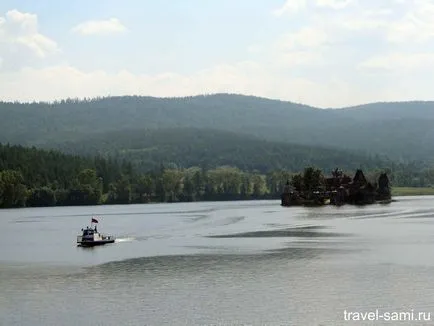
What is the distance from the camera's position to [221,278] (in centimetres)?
6544

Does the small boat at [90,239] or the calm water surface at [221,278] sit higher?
the small boat at [90,239]

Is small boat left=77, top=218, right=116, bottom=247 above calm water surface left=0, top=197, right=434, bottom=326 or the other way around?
above

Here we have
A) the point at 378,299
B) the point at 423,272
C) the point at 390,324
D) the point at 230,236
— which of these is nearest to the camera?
the point at 390,324

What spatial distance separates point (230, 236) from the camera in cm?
11231

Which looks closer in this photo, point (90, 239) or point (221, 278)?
point (221, 278)

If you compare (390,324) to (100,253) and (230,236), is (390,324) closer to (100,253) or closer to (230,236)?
(100,253)

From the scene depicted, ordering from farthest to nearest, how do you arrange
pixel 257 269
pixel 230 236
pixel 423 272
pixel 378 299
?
1. pixel 230 236
2. pixel 257 269
3. pixel 423 272
4. pixel 378 299

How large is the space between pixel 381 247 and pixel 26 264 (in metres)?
41.3

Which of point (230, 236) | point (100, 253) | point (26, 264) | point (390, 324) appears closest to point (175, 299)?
point (390, 324)

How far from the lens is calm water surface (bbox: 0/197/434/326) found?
50.4 m

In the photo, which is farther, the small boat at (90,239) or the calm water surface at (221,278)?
the small boat at (90,239)

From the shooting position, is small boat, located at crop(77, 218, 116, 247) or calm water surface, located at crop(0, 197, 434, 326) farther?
small boat, located at crop(77, 218, 116, 247)

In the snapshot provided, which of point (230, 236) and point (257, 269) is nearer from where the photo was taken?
point (257, 269)

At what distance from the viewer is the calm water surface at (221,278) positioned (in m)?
50.4
